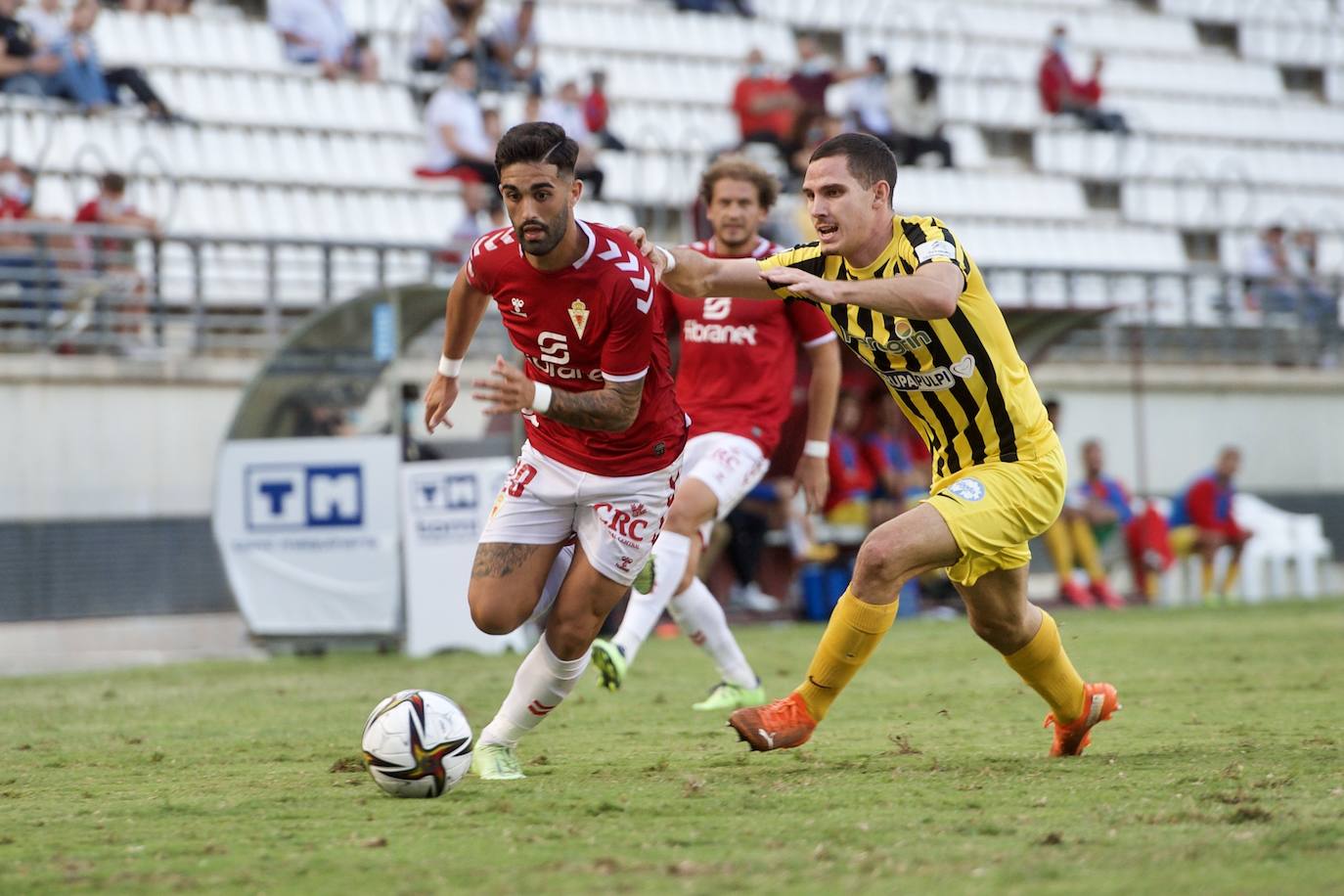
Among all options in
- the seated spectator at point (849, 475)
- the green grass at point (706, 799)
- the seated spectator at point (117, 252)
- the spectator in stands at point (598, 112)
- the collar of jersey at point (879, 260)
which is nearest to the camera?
the green grass at point (706, 799)

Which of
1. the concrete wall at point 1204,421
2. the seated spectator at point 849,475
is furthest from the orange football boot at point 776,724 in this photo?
the concrete wall at point 1204,421

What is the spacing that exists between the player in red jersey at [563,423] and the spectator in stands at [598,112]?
13355 mm

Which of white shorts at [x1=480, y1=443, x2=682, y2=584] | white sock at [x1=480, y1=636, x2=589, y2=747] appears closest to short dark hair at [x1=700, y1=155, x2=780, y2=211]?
white shorts at [x1=480, y1=443, x2=682, y2=584]

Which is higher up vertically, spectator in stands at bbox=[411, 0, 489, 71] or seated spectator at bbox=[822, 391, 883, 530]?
spectator in stands at bbox=[411, 0, 489, 71]

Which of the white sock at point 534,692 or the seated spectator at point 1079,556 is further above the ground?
the white sock at point 534,692

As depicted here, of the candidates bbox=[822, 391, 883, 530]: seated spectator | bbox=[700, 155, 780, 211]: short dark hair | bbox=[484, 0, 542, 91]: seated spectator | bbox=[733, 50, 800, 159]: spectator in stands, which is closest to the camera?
bbox=[700, 155, 780, 211]: short dark hair

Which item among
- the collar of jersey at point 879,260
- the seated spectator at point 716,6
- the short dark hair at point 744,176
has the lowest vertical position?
the collar of jersey at point 879,260

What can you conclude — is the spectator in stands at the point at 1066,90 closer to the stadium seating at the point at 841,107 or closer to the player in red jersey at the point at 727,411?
the stadium seating at the point at 841,107

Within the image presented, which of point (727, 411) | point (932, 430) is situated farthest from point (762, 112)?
point (932, 430)

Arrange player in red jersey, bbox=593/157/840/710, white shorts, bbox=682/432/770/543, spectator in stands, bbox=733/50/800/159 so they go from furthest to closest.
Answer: spectator in stands, bbox=733/50/800/159
white shorts, bbox=682/432/770/543
player in red jersey, bbox=593/157/840/710

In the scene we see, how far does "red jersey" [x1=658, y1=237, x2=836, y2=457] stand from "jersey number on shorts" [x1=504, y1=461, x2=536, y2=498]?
2735 mm

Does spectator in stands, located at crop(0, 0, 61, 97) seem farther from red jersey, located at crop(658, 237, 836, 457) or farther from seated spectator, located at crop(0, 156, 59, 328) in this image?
red jersey, located at crop(658, 237, 836, 457)

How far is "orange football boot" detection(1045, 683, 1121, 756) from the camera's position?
21.4 feet

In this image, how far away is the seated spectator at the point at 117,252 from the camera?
49.1 feet
